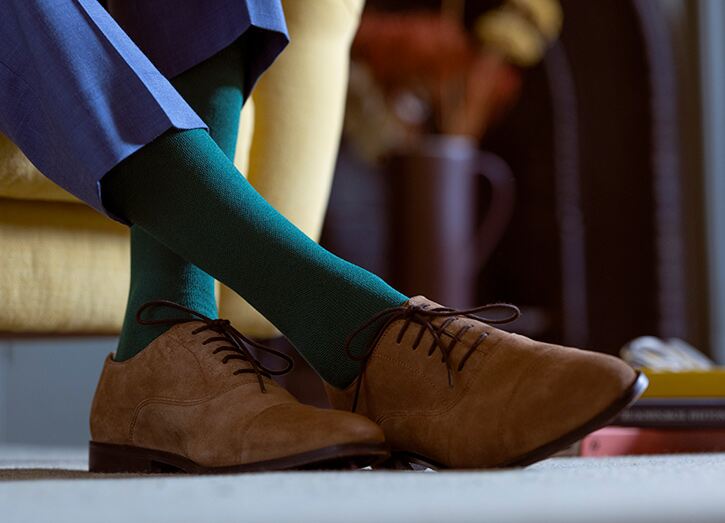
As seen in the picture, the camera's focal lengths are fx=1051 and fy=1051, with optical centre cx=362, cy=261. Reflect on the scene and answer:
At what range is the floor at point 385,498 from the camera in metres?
0.42

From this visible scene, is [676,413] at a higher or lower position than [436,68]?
lower

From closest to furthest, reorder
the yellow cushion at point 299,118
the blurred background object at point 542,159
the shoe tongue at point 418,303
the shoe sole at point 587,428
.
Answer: the shoe sole at point 587,428
the shoe tongue at point 418,303
the yellow cushion at point 299,118
the blurred background object at point 542,159

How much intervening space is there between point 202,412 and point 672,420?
584 millimetres

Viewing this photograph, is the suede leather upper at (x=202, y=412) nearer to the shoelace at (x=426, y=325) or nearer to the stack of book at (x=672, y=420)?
the shoelace at (x=426, y=325)

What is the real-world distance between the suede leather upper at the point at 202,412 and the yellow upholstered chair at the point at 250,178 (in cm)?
32

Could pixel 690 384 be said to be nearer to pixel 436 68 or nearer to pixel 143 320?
pixel 143 320

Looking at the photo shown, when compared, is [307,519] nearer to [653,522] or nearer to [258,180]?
[653,522]

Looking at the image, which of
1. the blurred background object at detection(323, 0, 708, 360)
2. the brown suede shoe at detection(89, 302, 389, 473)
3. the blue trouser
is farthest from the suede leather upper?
the blurred background object at detection(323, 0, 708, 360)

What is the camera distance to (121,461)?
78 cm

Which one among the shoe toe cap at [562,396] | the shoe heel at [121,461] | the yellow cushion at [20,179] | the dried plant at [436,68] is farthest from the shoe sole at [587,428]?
the dried plant at [436,68]

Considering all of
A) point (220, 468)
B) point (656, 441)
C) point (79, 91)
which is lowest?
point (656, 441)

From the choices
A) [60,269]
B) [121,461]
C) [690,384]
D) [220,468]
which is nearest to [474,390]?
[220,468]

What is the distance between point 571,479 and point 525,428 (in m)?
0.06

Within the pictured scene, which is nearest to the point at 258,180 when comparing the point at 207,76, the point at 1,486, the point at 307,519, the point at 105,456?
the point at 207,76
